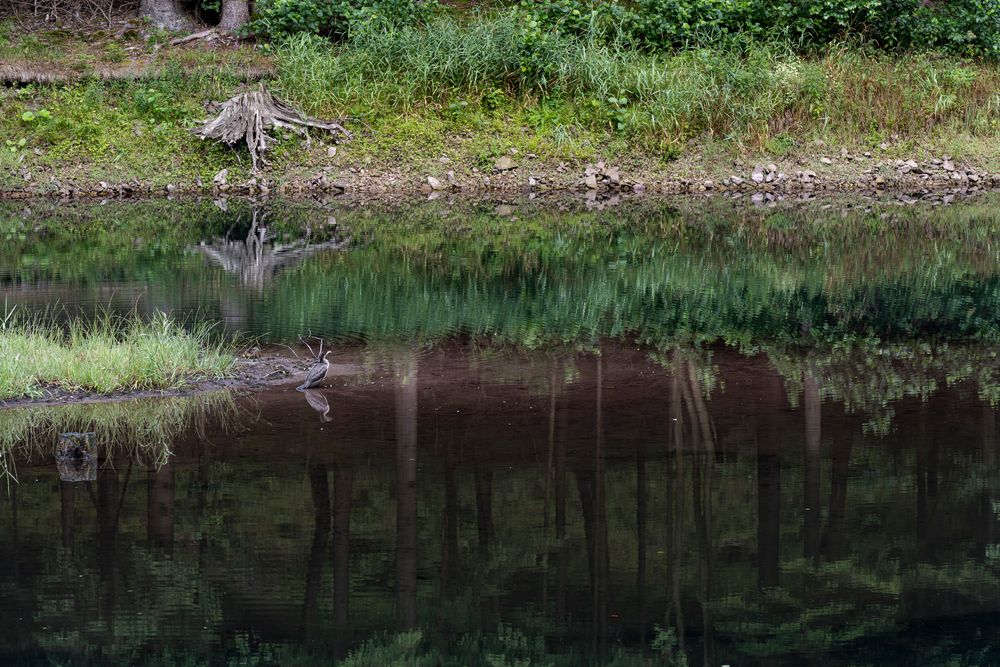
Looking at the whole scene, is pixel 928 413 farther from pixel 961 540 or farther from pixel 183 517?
pixel 183 517

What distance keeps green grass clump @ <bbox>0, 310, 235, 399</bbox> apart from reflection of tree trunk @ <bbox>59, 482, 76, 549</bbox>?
2.08 metres

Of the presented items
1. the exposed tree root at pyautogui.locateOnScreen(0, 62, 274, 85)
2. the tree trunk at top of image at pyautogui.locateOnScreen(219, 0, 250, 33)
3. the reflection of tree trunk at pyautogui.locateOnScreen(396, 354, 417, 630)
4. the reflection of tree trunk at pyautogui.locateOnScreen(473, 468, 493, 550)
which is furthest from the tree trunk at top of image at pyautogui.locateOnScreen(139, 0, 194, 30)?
the reflection of tree trunk at pyautogui.locateOnScreen(473, 468, 493, 550)

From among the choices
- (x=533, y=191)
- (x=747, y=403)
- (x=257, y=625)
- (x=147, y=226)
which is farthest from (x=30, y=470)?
(x=533, y=191)

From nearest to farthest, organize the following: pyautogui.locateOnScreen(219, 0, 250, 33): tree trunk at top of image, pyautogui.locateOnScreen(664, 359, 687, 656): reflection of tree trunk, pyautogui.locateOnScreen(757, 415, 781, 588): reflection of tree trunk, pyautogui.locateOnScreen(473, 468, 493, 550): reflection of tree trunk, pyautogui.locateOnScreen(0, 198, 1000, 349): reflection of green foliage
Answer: pyautogui.locateOnScreen(664, 359, 687, 656): reflection of tree trunk < pyautogui.locateOnScreen(757, 415, 781, 588): reflection of tree trunk < pyautogui.locateOnScreen(473, 468, 493, 550): reflection of tree trunk < pyautogui.locateOnScreen(0, 198, 1000, 349): reflection of green foliage < pyautogui.locateOnScreen(219, 0, 250, 33): tree trunk at top of image

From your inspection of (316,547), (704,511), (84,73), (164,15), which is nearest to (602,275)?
(704,511)

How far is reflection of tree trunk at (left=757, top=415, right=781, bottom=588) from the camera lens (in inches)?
235

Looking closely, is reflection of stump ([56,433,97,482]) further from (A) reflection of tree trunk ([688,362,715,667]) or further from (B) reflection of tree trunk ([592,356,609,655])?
(A) reflection of tree trunk ([688,362,715,667])

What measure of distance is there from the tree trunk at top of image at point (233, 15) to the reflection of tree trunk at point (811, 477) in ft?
61.6

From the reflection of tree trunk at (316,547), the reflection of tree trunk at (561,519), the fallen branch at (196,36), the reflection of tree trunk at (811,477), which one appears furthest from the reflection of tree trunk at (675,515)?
the fallen branch at (196,36)

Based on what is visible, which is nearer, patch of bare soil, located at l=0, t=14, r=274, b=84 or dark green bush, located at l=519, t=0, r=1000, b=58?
patch of bare soil, located at l=0, t=14, r=274, b=84

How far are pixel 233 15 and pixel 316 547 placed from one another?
21.2m

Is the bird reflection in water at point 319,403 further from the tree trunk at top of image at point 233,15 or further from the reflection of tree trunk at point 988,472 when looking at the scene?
the tree trunk at top of image at point 233,15

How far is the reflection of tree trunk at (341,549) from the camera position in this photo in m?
5.46

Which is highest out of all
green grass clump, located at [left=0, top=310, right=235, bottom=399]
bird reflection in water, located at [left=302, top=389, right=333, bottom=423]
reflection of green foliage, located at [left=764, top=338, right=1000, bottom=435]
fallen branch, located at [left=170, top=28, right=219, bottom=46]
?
fallen branch, located at [left=170, top=28, right=219, bottom=46]
